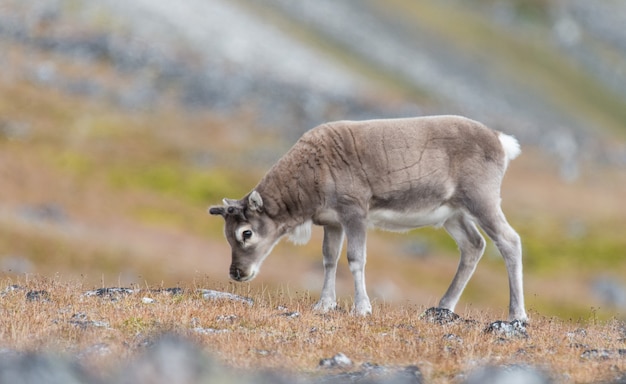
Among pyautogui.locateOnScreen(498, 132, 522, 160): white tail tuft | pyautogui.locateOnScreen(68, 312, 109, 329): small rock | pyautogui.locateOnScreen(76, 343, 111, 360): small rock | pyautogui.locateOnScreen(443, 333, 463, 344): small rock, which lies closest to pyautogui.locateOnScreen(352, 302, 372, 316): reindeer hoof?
pyautogui.locateOnScreen(443, 333, 463, 344): small rock

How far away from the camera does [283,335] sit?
14.6 meters

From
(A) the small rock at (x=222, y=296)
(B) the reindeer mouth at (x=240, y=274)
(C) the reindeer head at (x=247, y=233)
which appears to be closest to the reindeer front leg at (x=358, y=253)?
(C) the reindeer head at (x=247, y=233)

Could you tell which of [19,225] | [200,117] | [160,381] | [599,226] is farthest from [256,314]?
[200,117]

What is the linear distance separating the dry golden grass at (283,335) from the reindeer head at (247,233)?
174cm

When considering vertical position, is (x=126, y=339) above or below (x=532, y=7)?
below

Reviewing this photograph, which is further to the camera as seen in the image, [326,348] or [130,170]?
[130,170]

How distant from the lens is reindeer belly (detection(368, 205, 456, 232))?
18.9 m

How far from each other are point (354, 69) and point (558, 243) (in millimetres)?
54551

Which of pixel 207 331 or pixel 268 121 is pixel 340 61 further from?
pixel 207 331

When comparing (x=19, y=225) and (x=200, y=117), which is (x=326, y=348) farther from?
(x=200, y=117)

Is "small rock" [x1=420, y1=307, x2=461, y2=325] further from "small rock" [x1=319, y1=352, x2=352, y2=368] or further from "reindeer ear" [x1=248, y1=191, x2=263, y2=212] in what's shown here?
"reindeer ear" [x1=248, y1=191, x2=263, y2=212]

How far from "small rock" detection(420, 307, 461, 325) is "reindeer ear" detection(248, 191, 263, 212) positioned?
4.30 m

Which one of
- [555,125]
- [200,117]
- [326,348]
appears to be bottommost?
[326,348]

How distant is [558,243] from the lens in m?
61.0
